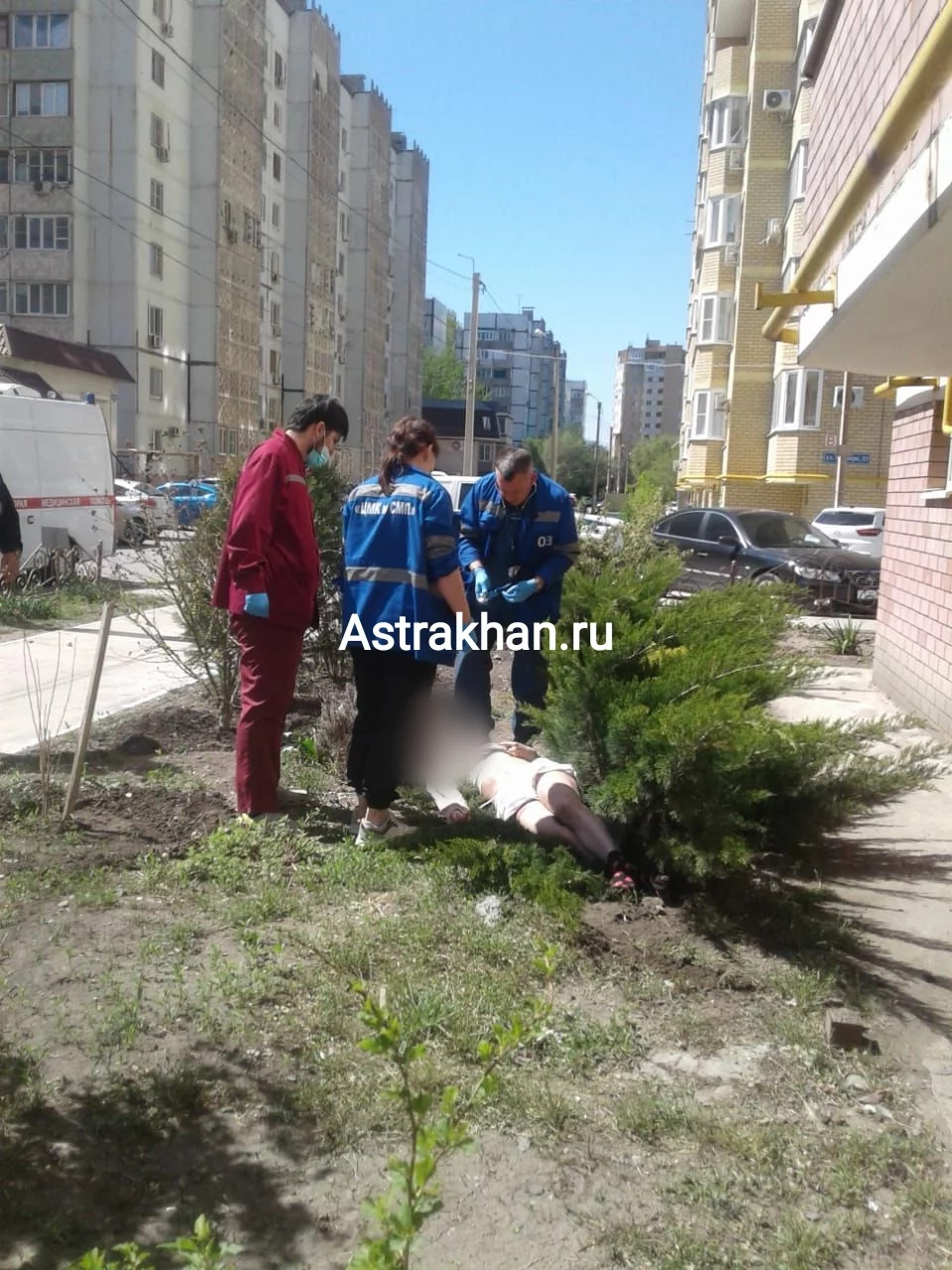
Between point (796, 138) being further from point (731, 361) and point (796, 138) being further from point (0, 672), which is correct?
point (0, 672)

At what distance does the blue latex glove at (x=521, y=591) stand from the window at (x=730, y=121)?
42138 mm

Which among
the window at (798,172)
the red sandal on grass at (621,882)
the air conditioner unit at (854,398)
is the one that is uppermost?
the window at (798,172)

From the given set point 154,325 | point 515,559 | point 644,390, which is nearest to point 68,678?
point 515,559

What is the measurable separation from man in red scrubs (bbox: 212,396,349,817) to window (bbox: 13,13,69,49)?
42.8 m

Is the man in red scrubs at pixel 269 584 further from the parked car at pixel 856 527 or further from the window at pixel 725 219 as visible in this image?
the window at pixel 725 219

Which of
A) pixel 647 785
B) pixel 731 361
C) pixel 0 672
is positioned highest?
pixel 731 361

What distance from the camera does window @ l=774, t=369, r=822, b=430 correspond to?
Result: 34.1 m

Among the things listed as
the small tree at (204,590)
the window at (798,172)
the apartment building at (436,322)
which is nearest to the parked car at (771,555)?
the small tree at (204,590)

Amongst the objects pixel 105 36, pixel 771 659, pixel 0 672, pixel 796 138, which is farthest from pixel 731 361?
pixel 771 659

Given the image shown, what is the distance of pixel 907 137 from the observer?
4.43m

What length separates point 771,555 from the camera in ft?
56.7

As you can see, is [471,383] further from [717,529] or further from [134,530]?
[134,530]

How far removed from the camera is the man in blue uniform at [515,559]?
5.66 meters

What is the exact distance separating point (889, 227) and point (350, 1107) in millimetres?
3537
